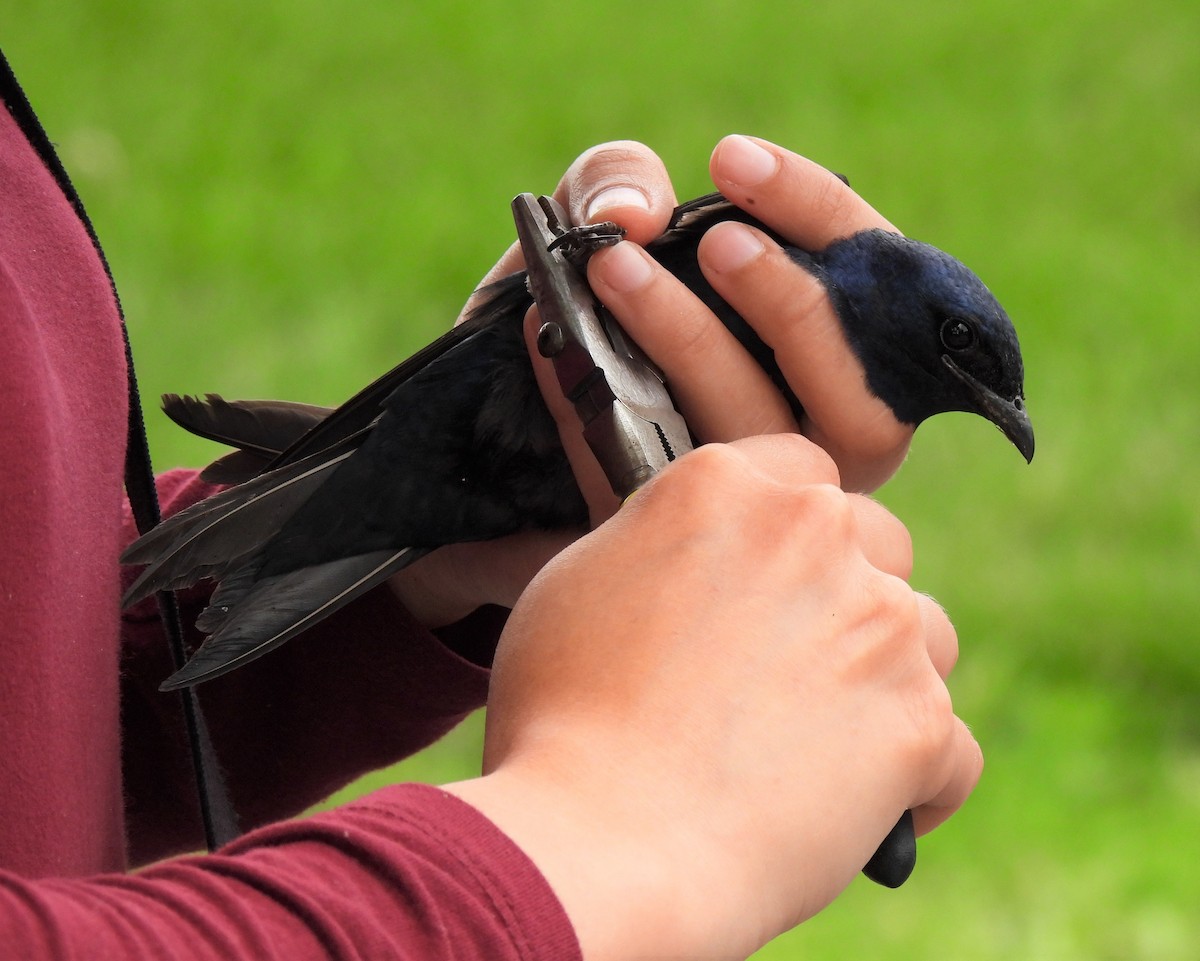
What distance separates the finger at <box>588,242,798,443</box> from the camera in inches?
51.2

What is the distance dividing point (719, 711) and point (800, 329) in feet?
2.08

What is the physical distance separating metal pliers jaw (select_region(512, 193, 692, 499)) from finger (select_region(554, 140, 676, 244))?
41 millimetres

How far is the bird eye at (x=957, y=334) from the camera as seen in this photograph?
1.56 m

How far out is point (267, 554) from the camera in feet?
4.67

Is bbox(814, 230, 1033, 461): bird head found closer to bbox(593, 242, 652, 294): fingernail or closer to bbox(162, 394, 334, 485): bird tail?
bbox(593, 242, 652, 294): fingernail

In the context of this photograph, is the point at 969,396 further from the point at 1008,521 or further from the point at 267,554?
the point at 1008,521

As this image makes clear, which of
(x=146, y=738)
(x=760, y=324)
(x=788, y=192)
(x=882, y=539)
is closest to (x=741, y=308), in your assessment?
(x=760, y=324)

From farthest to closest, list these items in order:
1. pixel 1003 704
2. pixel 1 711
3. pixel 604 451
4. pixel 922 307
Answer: pixel 1003 704 → pixel 922 307 → pixel 604 451 → pixel 1 711

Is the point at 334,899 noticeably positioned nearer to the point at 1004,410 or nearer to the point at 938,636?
the point at 938,636

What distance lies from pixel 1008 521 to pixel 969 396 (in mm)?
2719

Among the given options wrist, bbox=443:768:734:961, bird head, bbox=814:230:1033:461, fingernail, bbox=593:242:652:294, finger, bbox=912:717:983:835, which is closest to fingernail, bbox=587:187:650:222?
fingernail, bbox=593:242:652:294

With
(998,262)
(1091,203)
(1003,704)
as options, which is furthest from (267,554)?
(1091,203)

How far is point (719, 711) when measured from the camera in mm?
867

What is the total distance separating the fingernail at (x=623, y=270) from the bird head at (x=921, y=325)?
0.91ft
